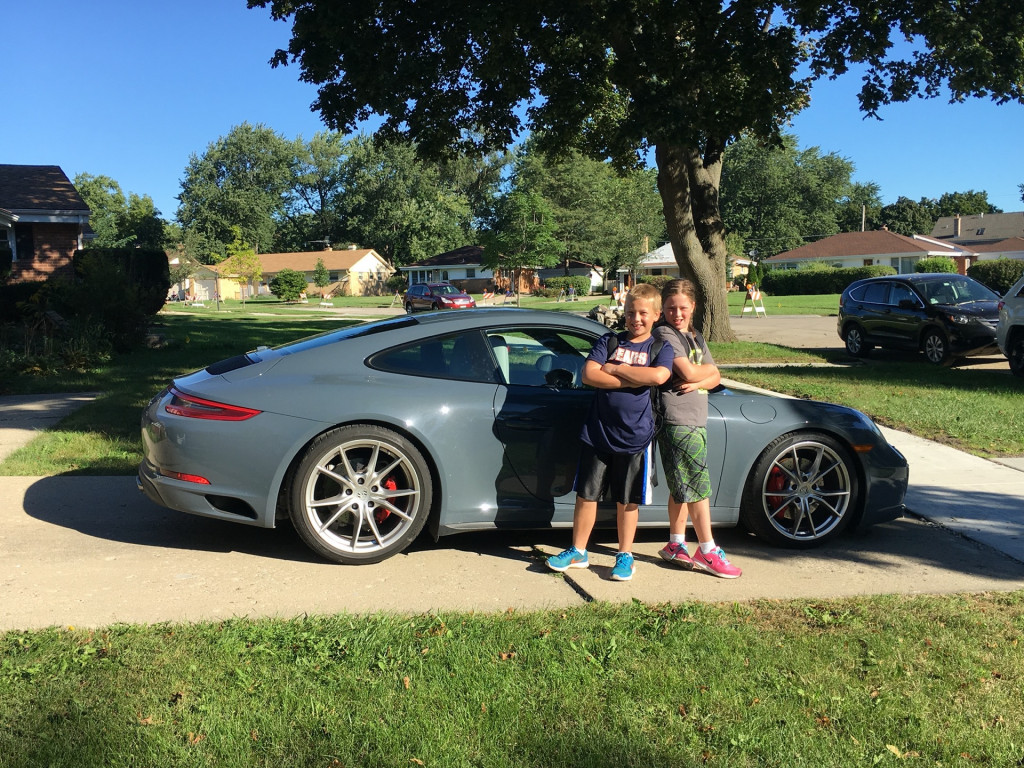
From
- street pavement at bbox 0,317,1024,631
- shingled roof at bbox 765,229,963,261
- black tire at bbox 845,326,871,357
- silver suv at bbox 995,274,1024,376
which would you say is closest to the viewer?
street pavement at bbox 0,317,1024,631

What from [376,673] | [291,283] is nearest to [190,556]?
[376,673]

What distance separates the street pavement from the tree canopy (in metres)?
10.9

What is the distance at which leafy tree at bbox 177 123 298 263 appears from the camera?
93.4 meters

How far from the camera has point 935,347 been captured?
15578 millimetres

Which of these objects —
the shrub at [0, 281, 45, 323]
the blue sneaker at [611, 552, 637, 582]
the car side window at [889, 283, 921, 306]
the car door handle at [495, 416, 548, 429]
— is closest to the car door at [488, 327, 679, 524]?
the car door handle at [495, 416, 548, 429]

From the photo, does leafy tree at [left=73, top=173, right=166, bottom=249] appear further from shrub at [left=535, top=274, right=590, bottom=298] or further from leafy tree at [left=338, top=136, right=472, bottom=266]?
shrub at [left=535, top=274, right=590, bottom=298]

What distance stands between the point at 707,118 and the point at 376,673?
14460mm

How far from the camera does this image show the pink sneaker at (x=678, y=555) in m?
4.89

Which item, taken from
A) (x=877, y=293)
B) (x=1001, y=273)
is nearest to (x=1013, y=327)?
(x=877, y=293)

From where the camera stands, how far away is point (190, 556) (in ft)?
16.1

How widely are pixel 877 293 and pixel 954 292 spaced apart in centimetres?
141

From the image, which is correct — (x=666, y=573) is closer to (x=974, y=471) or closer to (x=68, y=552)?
(x=68, y=552)

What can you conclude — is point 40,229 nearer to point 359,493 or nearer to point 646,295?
point 359,493

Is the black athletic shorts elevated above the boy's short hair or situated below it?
below
